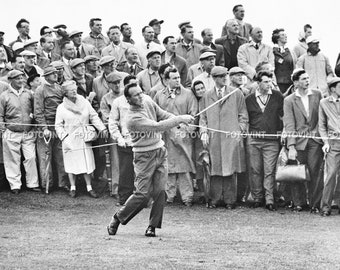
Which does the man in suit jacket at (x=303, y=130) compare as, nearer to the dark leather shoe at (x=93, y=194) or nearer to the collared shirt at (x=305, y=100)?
the collared shirt at (x=305, y=100)

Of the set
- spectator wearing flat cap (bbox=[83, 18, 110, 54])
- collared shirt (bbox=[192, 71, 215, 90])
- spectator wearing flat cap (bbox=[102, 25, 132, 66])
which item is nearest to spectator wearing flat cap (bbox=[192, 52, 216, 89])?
collared shirt (bbox=[192, 71, 215, 90])

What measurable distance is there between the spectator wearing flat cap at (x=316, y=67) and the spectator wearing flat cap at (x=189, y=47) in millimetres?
2285

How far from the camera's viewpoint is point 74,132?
1611 cm

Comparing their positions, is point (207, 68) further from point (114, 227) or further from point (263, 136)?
point (114, 227)

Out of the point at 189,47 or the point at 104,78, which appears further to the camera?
the point at 189,47

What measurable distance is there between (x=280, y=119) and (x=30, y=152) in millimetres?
5044

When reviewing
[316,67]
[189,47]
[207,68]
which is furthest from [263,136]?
[189,47]

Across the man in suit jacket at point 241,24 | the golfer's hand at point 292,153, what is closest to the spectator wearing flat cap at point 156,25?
the man in suit jacket at point 241,24

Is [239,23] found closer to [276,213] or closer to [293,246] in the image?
[276,213]

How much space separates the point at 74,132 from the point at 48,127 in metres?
0.61

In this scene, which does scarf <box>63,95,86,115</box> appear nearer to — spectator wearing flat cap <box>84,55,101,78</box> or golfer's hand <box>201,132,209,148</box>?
spectator wearing flat cap <box>84,55,101,78</box>

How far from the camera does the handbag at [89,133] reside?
1612 centimetres

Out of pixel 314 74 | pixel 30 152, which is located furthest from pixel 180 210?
pixel 314 74

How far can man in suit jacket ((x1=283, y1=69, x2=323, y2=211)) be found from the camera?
1468 cm
